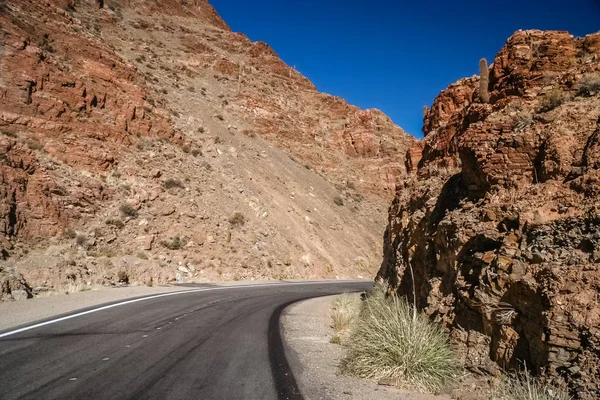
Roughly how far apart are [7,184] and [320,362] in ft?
60.4

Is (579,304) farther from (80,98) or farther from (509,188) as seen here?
(80,98)

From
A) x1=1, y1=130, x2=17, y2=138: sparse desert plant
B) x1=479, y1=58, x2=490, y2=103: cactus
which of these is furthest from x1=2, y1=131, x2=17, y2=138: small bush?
x1=479, y1=58, x2=490, y2=103: cactus

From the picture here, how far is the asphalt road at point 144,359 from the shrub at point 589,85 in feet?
20.2

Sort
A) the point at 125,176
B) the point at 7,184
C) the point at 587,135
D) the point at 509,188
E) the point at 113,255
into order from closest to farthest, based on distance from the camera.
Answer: the point at 587,135, the point at 509,188, the point at 7,184, the point at 113,255, the point at 125,176

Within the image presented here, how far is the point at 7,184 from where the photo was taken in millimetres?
18109

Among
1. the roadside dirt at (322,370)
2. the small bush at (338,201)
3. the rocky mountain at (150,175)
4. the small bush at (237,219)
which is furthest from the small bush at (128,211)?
the small bush at (338,201)

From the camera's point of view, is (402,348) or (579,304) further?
(402,348)

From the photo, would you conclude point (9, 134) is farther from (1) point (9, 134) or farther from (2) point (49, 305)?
(2) point (49, 305)

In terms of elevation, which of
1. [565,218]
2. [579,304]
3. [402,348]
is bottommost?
[402,348]

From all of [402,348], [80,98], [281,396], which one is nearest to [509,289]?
[402,348]

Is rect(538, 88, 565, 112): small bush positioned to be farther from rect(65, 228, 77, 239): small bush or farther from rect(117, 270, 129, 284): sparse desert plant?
rect(65, 228, 77, 239): small bush

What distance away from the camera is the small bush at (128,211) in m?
23.0

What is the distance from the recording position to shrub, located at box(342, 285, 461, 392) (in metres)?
4.95

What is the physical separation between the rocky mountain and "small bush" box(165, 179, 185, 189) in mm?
91
